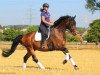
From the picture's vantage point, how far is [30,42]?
1645cm

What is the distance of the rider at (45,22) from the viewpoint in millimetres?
15766

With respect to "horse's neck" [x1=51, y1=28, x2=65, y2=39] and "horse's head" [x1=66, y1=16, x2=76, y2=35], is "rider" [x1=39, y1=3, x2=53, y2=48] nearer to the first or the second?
"horse's neck" [x1=51, y1=28, x2=65, y2=39]

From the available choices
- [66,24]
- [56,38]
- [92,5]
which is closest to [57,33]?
[56,38]

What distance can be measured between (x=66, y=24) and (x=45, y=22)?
1108mm

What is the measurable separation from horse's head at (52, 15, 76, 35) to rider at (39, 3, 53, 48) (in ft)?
1.61

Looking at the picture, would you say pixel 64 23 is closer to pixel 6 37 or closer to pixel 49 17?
pixel 49 17

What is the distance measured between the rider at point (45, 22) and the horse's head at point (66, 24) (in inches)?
19.3

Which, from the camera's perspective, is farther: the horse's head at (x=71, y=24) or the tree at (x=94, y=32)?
the tree at (x=94, y=32)

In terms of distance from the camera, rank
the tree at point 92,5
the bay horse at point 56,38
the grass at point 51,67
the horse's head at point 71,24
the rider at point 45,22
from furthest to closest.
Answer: the tree at point 92,5 < the horse's head at point 71,24 < the bay horse at point 56,38 < the rider at point 45,22 < the grass at point 51,67

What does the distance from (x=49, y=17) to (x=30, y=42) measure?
4.80 ft

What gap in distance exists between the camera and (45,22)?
15727mm

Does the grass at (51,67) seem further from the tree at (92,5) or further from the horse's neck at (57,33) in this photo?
the tree at (92,5)

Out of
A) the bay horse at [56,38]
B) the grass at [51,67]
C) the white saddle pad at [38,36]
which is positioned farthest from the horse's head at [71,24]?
the grass at [51,67]

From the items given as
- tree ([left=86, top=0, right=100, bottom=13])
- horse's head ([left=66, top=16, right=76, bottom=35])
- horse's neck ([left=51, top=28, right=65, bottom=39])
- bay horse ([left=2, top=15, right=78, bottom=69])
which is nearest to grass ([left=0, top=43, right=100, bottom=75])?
bay horse ([left=2, top=15, right=78, bottom=69])
